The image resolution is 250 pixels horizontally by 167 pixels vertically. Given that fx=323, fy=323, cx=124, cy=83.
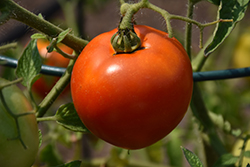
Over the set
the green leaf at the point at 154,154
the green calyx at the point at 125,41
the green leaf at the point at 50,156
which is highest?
the green calyx at the point at 125,41

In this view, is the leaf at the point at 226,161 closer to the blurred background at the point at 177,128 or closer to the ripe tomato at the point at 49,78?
the blurred background at the point at 177,128

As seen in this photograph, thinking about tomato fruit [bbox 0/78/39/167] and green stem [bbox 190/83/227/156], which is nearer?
tomato fruit [bbox 0/78/39/167]

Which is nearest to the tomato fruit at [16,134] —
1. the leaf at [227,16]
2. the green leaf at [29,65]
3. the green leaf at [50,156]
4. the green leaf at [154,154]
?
the green leaf at [29,65]

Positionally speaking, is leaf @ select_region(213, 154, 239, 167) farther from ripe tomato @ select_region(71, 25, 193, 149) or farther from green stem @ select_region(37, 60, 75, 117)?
green stem @ select_region(37, 60, 75, 117)

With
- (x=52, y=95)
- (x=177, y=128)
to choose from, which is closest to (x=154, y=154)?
(x=177, y=128)

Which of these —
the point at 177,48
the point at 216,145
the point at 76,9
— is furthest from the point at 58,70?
the point at 76,9

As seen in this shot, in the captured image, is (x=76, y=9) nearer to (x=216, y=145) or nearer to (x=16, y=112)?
(x=216, y=145)

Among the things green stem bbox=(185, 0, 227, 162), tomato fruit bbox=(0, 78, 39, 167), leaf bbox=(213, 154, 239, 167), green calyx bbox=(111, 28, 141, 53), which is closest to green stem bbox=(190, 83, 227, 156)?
green stem bbox=(185, 0, 227, 162)
